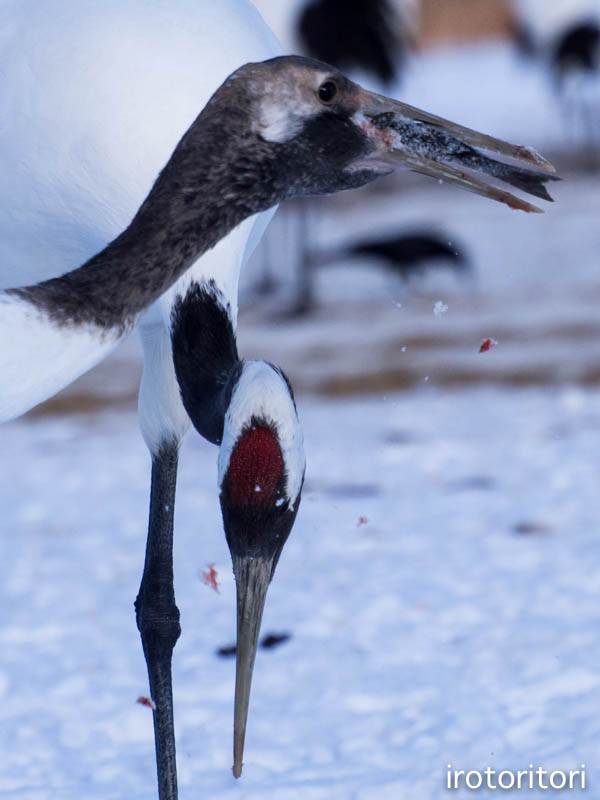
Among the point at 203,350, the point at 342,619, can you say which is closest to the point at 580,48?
the point at 342,619

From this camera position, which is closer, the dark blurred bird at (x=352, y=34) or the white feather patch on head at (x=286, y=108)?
the white feather patch on head at (x=286, y=108)

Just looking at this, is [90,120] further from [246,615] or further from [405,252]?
[405,252]

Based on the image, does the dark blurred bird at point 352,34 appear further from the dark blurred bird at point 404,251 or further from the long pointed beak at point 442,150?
the long pointed beak at point 442,150

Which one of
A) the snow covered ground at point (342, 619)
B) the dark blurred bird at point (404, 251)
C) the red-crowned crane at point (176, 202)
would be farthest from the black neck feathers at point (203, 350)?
the dark blurred bird at point (404, 251)

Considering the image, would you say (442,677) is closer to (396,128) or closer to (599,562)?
(599,562)

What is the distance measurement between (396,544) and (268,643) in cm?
91

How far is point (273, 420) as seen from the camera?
2191mm

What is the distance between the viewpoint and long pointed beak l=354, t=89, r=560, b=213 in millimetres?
2182

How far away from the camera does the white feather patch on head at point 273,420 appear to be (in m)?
2.19

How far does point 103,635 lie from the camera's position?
3.87m

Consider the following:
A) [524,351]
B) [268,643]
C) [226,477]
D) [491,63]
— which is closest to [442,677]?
[268,643]

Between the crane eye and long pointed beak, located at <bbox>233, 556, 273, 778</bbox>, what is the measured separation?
76 cm

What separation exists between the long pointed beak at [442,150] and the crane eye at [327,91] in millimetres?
53

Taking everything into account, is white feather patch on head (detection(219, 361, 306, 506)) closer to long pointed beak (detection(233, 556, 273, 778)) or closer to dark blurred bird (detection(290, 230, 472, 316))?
Result: long pointed beak (detection(233, 556, 273, 778))
